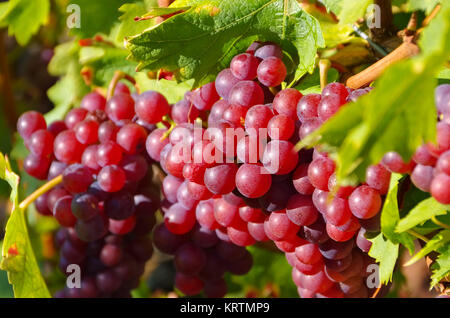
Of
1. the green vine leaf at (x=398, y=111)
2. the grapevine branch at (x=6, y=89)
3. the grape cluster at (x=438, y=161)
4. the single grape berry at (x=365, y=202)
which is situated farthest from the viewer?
the grapevine branch at (x=6, y=89)

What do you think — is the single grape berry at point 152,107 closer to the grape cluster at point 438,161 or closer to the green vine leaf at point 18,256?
the green vine leaf at point 18,256

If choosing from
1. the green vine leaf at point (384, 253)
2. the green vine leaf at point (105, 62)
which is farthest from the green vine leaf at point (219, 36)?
the green vine leaf at point (105, 62)

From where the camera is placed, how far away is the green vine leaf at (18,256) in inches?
29.5

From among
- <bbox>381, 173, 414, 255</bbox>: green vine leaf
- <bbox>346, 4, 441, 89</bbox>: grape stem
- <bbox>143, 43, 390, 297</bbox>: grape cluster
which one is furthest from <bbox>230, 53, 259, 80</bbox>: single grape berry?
<bbox>381, 173, 414, 255</bbox>: green vine leaf

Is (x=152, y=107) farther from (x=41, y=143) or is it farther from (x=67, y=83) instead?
(x=67, y=83)

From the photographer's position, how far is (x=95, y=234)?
85 cm

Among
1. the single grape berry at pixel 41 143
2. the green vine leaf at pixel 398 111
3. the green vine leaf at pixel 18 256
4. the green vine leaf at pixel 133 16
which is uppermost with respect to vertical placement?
the green vine leaf at pixel 398 111

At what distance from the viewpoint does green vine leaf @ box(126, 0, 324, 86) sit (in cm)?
67

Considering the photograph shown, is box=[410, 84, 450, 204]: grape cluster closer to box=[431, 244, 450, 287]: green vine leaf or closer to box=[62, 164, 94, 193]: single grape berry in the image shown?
box=[431, 244, 450, 287]: green vine leaf

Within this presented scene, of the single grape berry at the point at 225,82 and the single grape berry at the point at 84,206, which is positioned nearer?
the single grape berry at the point at 225,82

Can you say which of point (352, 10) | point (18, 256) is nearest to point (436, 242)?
point (352, 10)

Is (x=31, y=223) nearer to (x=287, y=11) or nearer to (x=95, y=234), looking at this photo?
(x=95, y=234)

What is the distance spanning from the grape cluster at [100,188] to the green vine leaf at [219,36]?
0.13m
